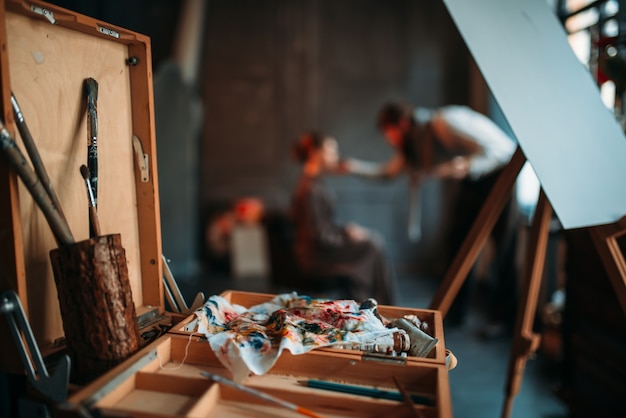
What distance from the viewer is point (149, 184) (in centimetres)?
140

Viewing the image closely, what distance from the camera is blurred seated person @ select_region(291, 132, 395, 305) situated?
3.63m

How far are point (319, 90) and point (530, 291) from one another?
3.99 meters

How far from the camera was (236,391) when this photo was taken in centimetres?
107

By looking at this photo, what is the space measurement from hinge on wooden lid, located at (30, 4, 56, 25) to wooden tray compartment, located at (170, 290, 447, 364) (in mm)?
688

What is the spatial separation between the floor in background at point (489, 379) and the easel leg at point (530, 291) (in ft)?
2.25

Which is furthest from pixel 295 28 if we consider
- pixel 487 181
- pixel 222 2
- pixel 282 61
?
pixel 487 181

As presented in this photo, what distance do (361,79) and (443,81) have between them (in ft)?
2.69

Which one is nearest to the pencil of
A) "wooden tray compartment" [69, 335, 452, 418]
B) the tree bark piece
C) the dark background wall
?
"wooden tray compartment" [69, 335, 452, 418]

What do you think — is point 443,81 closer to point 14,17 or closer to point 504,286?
point 504,286

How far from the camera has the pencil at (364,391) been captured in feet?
3.43

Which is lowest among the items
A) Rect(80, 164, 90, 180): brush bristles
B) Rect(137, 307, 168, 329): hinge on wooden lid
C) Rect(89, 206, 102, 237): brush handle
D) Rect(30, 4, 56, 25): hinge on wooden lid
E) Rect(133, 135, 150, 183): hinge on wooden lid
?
Rect(137, 307, 168, 329): hinge on wooden lid

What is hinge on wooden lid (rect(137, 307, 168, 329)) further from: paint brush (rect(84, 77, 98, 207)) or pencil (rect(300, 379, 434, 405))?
pencil (rect(300, 379, 434, 405))

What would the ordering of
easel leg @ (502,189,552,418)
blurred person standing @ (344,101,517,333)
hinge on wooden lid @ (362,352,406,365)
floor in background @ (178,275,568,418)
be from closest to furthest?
hinge on wooden lid @ (362,352,406,365) < easel leg @ (502,189,552,418) < floor in background @ (178,275,568,418) < blurred person standing @ (344,101,517,333)

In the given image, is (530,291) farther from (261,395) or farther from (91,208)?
(91,208)
